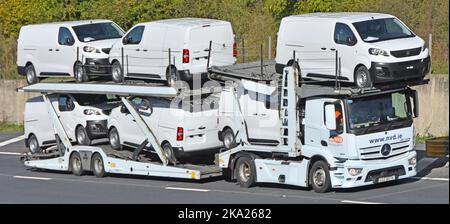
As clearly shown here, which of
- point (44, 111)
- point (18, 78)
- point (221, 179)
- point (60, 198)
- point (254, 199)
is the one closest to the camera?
point (254, 199)

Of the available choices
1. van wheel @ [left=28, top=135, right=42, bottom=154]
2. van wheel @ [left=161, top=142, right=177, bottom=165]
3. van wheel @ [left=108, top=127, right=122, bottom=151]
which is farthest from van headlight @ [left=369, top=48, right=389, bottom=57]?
van wheel @ [left=28, top=135, right=42, bottom=154]

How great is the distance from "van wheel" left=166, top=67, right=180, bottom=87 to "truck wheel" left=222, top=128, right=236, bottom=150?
174cm

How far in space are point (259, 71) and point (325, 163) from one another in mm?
3069

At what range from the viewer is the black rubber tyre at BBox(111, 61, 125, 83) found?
26.0m

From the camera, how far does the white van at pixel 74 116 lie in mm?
26578

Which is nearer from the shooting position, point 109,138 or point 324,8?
point 109,138

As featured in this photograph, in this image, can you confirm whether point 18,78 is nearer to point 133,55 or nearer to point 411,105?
point 133,55

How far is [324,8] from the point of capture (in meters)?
37.7

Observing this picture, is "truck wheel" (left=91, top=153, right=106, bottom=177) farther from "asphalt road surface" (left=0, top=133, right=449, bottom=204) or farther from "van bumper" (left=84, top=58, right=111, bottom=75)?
"van bumper" (left=84, top=58, right=111, bottom=75)

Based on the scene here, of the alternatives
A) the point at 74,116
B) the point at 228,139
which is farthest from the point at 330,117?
Result: the point at 74,116

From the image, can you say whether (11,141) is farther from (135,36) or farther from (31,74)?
(135,36)

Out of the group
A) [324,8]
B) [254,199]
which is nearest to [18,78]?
[324,8]

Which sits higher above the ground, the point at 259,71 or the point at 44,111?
the point at 259,71

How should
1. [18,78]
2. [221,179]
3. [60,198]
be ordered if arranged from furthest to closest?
[18,78] → [221,179] → [60,198]
